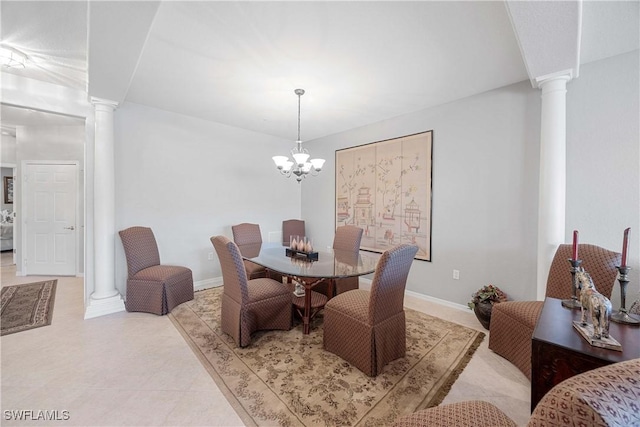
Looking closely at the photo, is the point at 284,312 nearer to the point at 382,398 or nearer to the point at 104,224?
the point at 382,398

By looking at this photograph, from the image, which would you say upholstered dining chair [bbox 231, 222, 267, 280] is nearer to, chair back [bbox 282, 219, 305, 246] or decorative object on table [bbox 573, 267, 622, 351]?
chair back [bbox 282, 219, 305, 246]

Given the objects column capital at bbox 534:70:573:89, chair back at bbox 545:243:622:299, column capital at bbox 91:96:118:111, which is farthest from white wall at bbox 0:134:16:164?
chair back at bbox 545:243:622:299

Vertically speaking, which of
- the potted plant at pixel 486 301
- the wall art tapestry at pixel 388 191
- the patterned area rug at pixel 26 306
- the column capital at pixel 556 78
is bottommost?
the patterned area rug at pixel 26 306

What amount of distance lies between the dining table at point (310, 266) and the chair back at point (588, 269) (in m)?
1.44

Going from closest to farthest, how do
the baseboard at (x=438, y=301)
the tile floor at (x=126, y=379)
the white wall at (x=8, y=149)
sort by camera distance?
the tile floor at (x=126, y=379) → the baseboard at (x=438, y=301) → the white wall at (x=8, y=149)

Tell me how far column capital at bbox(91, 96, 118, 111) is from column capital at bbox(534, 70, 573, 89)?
4.40m

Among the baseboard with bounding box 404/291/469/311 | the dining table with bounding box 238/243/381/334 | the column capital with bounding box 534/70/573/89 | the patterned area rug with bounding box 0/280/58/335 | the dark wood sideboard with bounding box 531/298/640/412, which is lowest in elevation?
the patterned area rug with bounding box 0/280/58/335

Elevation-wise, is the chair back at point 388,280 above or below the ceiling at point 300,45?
below

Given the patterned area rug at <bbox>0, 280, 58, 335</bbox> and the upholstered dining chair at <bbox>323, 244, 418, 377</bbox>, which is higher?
the upholstered dining chair at <bbox>323, 244, 418, 377</bbox>

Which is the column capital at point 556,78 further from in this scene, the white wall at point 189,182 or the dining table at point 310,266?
the white wall at point 189,182

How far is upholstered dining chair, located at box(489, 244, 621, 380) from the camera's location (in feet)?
6.10

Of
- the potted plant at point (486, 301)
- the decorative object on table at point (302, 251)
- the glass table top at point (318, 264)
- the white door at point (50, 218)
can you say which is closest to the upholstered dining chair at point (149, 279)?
the glass table top at point (318, 264)

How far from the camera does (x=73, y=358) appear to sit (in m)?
2.12

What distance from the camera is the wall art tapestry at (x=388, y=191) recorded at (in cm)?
352
